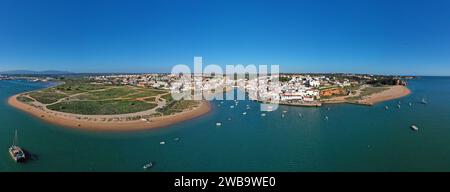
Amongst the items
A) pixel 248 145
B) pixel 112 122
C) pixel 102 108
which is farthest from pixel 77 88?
pixel 248 145

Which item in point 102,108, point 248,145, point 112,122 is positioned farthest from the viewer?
point 102,108

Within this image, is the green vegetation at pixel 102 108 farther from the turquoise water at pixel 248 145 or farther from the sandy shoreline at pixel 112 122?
the turquoise water at pixel 248 145

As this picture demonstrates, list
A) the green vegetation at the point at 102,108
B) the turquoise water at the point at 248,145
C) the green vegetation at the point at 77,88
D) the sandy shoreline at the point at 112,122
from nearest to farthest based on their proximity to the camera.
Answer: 1. the turquoise water at the point at 248,145
2. the sandy shoreline at the point at 112,122
3. the green vegetation at the point at 102,108
4. the green vegetation at the point at 77,88

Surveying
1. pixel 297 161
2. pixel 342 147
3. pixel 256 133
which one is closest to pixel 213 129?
pixel 256 133

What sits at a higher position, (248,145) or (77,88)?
(77,88)

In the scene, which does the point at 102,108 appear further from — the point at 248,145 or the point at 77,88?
the point at 77,88

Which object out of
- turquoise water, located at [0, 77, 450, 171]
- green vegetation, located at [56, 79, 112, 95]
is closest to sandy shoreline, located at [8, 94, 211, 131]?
turquoise water, located at [0, 77, 450, 171]

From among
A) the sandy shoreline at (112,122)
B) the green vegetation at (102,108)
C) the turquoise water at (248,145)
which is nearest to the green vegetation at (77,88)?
the green vegetation at (102,108)

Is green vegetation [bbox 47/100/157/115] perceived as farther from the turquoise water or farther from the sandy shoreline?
the turquoise water
